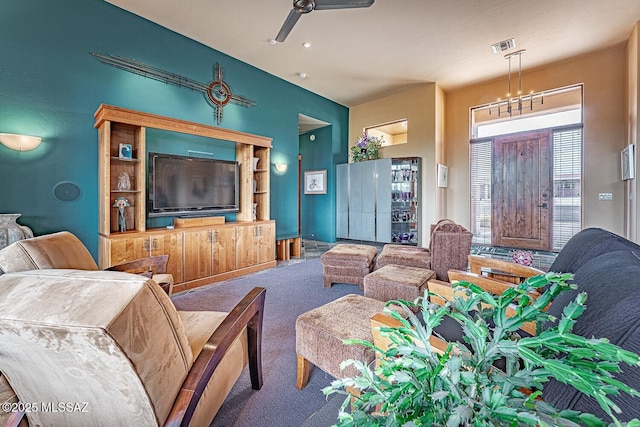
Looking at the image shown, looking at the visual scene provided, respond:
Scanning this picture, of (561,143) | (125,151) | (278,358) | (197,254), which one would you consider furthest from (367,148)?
(278,358)

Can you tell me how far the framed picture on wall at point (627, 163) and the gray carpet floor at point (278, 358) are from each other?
13.9 ft

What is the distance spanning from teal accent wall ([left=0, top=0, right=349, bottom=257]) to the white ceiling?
0.32 metres

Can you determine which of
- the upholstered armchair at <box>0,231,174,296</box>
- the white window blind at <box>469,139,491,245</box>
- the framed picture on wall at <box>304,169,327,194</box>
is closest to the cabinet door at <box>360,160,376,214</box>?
the framed picture on wall at <box>304,169,327,194</box>

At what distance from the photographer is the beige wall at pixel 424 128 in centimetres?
568

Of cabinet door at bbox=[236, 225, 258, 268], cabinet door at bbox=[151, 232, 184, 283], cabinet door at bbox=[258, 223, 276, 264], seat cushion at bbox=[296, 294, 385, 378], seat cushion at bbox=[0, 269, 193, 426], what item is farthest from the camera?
cabinet door at bbox=[258, 223, 276, 264]

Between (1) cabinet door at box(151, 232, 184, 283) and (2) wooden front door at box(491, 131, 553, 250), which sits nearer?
(1) cabinet door at box(151, 232, 184, 283)

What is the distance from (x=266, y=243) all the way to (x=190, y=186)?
139cm

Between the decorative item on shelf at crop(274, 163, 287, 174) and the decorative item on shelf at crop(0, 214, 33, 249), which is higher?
the decorative item on shelf at crop(274, 163, 287, 174)

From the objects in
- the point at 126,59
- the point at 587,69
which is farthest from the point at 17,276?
the point at 587,69

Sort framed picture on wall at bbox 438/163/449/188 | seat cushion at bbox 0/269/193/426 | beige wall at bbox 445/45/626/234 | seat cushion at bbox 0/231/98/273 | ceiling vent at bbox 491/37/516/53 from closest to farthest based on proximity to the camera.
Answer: seat cushion at bbox 0/269/193/426 < seat cushion at bbox 0/231/98/273 < ceiling vent at bbox 491/37/516/53 < beige wall at bbox 445/45/626/234 < framed picture on wall at bbox 438/163/449/188

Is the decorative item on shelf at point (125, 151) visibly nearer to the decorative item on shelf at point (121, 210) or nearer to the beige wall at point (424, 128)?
the decorative item on shelf at point (121, 210)

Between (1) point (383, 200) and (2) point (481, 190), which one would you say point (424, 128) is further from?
(2) point (481, 190)

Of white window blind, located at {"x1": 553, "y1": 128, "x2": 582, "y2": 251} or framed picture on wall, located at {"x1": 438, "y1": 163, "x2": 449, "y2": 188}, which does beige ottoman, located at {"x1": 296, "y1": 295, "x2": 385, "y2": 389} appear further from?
white window blind, located at {"x1": 553, "y1": 128, "x2": 582, "y2": 251}

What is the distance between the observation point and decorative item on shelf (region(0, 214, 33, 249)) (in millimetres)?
2484
